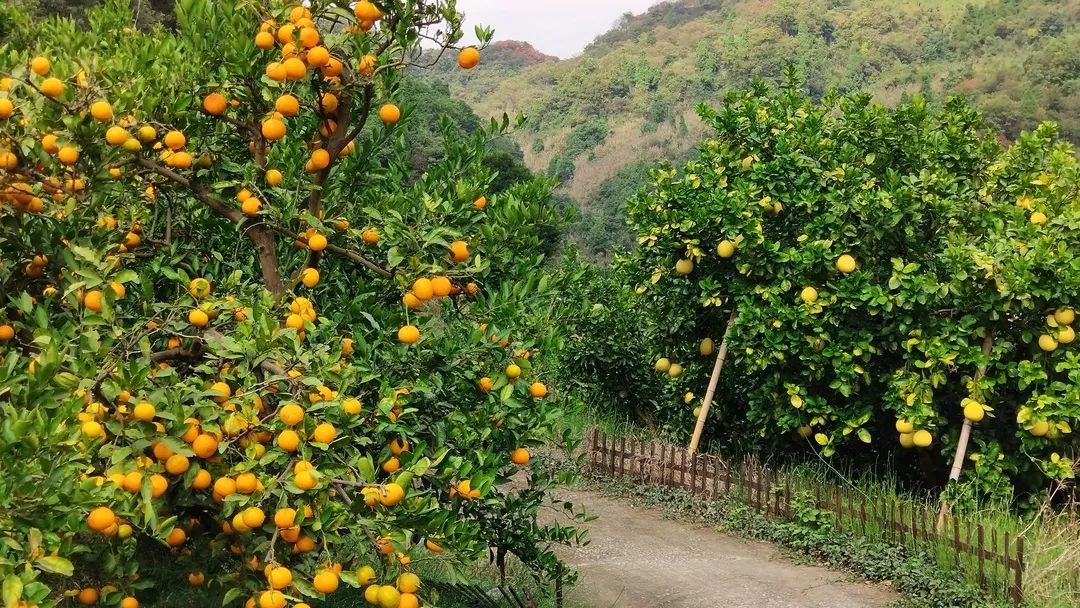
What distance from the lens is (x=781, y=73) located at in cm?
3834

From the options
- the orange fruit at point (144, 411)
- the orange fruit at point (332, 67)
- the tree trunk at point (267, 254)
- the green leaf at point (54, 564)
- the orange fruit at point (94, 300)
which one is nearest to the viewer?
the green leaf at point (54, 564)

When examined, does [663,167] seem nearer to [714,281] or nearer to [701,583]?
[714,281]

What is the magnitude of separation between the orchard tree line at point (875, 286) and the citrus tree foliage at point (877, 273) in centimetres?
2

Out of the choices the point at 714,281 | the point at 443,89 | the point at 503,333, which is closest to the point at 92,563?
the point at 503,333

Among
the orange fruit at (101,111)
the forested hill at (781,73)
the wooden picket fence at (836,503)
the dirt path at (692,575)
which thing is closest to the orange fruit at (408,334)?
the orange fruit at (101,111)

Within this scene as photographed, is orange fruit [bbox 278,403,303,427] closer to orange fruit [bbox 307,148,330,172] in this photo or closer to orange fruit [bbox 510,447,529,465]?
orange fruit [bbox 307,148,330,172]

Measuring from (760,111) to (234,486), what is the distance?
6.20 metres

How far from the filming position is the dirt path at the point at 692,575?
5348 mm

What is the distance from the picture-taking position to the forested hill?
30966 mm

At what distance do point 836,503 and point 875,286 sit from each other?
1595 millimetres

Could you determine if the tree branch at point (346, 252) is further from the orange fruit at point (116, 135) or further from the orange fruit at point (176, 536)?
the orange fruit at point (176, 536)

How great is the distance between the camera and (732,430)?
8.17 meters

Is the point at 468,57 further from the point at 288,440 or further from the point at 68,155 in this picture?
the point at 288,440

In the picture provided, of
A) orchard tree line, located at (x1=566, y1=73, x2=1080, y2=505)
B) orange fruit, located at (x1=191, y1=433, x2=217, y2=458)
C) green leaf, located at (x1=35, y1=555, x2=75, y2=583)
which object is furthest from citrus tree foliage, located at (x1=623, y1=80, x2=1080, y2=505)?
green leaf, located at (x1=35, y1=555, x2=75, y2=583)
